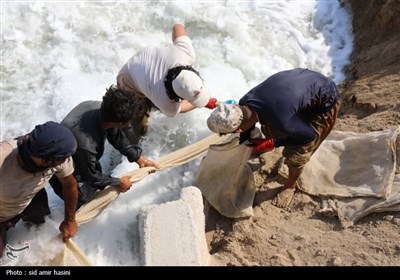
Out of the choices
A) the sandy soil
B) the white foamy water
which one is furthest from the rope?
the sandy soil

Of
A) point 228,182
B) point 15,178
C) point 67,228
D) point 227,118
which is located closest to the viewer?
point 15,178

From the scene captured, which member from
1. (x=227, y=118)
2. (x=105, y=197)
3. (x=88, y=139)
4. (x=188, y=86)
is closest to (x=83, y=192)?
(x=105, y=197)

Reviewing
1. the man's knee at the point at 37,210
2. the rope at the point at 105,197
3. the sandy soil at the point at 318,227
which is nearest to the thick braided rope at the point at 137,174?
the rope at the point at 105,197

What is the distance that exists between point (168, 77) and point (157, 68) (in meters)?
0.17

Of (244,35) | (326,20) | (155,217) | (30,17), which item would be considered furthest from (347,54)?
(30,17)

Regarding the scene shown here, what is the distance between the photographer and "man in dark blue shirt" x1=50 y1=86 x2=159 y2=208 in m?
2.93

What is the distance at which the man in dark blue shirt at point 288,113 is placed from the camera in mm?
3059

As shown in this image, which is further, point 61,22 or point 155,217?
point 61,22

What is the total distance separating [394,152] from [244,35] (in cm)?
261

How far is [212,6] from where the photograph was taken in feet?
19.7

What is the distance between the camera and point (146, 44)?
5.49 meters

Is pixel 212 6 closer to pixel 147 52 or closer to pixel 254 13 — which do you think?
pixel 254 13

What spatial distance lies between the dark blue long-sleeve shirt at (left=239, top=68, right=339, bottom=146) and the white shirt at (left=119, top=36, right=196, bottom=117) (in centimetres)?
56

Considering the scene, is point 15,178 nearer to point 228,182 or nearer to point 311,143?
point 228,182
